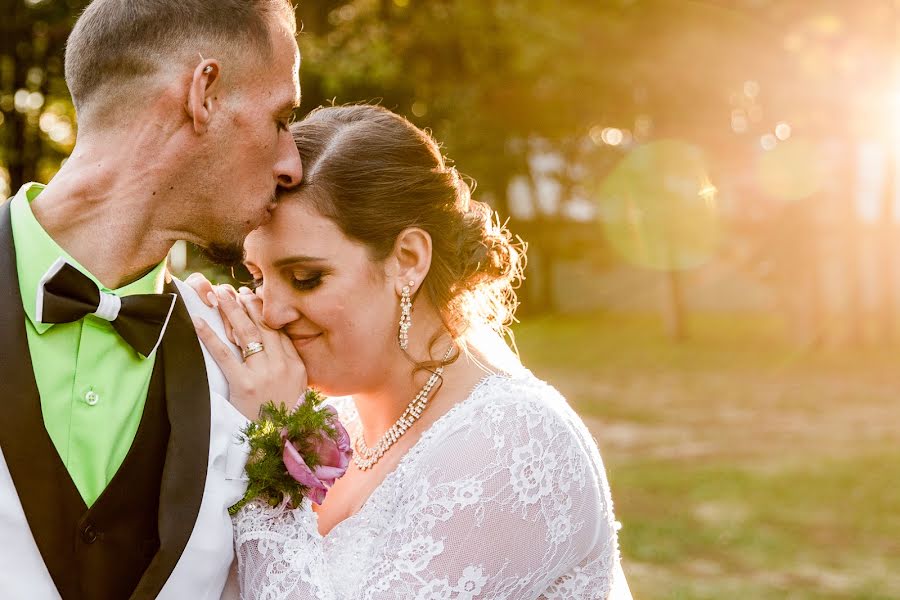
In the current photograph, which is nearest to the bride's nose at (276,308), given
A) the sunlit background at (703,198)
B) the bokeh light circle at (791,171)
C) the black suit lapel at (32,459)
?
the black suit lapel at (32,459)

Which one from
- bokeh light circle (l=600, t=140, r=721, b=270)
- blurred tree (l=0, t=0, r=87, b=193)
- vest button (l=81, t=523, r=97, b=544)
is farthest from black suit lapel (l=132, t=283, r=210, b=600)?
bokeh light circle (l=600, t=140, r=721, b=270)

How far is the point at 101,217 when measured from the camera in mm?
2469

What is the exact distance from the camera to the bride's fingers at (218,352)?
273 cm

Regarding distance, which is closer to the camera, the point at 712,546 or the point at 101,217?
the point at 101,217

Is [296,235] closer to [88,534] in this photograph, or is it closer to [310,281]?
[310,281]

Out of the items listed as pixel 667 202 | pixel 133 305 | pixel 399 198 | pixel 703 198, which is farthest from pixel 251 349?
pixel 667 202

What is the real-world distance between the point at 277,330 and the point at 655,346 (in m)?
18.7

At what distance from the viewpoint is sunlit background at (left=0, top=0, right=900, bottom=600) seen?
8234 mm

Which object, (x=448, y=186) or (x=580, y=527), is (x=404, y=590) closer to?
(x=580, y=527)

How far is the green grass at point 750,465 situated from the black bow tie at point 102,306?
5.01 metres

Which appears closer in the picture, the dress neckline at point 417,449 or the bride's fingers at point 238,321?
the bride's fingers at point 238,321

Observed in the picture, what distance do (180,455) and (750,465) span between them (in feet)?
28.2

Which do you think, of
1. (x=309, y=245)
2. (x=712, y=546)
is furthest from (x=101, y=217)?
(x=712, y=546)

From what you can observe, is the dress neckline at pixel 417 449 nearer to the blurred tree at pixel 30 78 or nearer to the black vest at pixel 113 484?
the black vest at pixel 113 484
